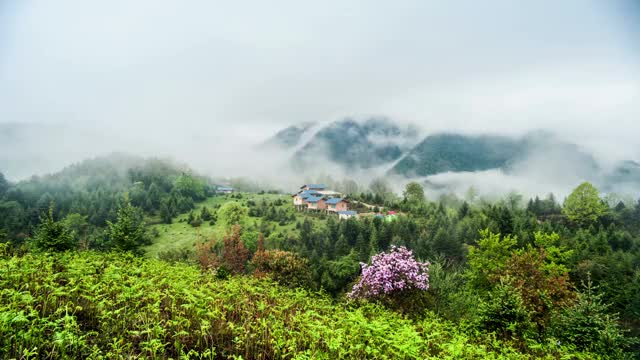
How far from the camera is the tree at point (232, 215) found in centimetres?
7450

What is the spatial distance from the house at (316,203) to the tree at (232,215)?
19.2 meters

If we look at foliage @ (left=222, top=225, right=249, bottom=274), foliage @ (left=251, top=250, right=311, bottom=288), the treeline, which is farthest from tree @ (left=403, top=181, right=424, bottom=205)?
the treeline

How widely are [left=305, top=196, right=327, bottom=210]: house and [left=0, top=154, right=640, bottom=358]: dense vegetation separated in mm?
6660

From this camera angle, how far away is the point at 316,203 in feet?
309

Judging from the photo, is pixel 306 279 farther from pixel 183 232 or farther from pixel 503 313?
pixel 183 232

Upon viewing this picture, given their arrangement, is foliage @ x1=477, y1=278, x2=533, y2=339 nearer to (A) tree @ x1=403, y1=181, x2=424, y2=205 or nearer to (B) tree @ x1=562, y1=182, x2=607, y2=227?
(B) tree @ x1=562, y1=182, x2=607, y2=227

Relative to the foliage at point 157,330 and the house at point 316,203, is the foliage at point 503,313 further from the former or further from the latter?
the house at point 316,203

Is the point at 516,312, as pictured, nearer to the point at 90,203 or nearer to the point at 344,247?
the point at 344,247

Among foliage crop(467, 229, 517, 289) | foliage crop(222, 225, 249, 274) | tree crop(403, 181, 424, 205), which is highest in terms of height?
foliage crop(467, 229, 517, 289)

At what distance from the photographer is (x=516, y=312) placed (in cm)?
1087

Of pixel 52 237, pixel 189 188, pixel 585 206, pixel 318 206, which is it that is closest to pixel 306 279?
pixel 52 237

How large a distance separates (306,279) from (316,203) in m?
61.7

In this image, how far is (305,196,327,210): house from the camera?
9344cm

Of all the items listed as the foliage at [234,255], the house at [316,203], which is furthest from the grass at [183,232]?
the foliage at [234,255]
